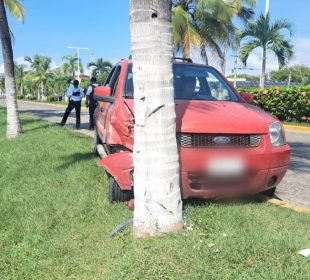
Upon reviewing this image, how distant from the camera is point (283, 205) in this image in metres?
4.86

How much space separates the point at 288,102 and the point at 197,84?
1300 centimetres

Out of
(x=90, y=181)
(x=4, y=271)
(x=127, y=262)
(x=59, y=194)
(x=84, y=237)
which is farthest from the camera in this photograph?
(x=90, y=181)

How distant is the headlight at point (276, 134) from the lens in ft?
15.1

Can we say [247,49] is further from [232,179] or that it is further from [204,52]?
[232,179]

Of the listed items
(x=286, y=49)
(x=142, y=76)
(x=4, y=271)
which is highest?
(x=286, y=49)

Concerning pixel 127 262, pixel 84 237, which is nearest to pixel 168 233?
pixel 127 262

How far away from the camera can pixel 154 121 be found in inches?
139

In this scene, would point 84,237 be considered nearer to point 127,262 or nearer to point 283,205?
point 127,262

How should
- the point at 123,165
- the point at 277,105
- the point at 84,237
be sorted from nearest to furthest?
the point at 84,237 < the point at 123,165 < the point at 277,105

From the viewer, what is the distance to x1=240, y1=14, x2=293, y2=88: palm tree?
925 inches

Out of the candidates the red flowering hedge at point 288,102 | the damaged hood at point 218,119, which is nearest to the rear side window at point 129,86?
the damaged hood at point 218,119

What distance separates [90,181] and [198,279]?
10.2 ft

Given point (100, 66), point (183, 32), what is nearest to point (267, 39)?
point (183, 32)

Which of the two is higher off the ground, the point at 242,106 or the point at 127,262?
the point at 242,106
